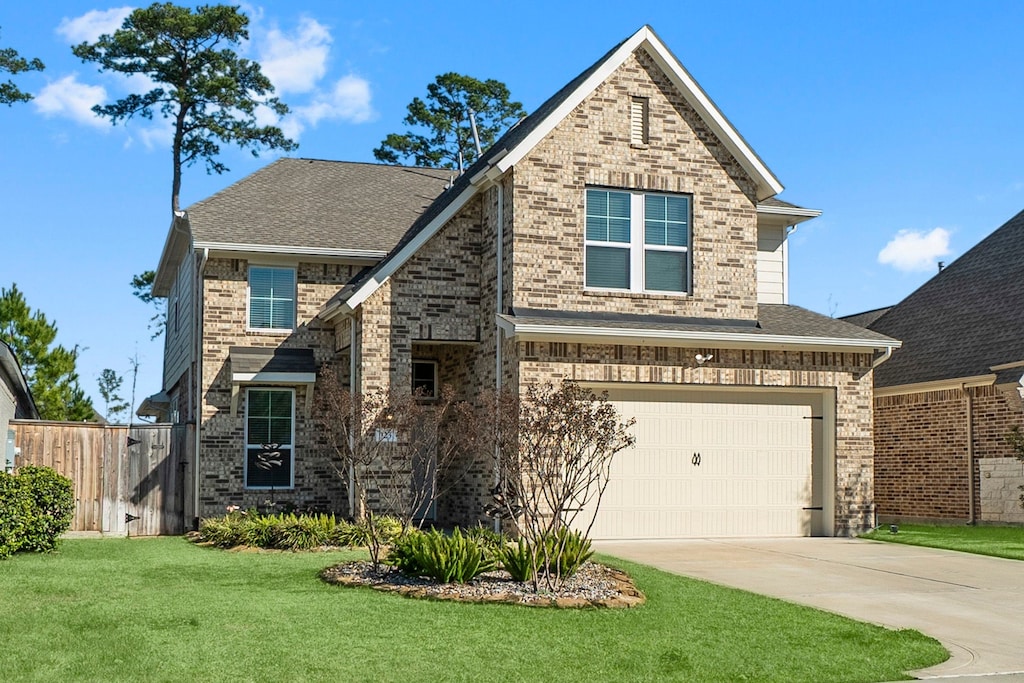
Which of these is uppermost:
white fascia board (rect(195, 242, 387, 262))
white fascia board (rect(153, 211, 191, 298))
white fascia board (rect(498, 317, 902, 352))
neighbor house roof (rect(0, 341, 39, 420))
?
white fascia board (rect(153, 211, 191, 298))

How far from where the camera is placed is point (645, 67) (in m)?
18.7

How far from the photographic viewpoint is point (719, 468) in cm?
1841

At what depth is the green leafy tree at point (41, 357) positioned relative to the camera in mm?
33562

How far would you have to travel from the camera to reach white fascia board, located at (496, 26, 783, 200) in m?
17.9

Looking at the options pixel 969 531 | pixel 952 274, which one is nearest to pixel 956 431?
pixel 969 531

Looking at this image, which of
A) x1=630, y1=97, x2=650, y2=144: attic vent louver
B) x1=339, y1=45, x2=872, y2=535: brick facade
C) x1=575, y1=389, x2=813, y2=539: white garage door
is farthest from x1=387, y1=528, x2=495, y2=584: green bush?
x1=630, y1=97, x2=650, y2=144: attic vent louver

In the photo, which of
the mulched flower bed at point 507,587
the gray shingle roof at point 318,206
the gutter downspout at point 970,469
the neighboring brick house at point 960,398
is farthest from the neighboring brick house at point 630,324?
the mulched flower bed at point 507,587

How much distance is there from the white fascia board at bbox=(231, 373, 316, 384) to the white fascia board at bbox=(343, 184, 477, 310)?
232 centimetres

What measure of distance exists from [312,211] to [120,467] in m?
6.35

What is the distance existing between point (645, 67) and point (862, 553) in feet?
28.5

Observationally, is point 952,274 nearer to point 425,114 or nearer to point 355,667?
point 355,667

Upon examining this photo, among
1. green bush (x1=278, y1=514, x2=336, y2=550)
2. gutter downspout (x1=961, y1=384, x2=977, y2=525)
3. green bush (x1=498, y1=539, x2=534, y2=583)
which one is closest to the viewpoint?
green bush (x1=498, y1=539, x2=534, y2=583)

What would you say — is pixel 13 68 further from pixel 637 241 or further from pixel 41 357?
pixel 637 241

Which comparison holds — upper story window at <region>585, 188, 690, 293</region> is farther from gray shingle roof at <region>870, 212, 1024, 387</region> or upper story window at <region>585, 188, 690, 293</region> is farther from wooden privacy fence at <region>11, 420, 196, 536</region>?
wooden privacy fence at <region>11, 420, 196, 536</region>
